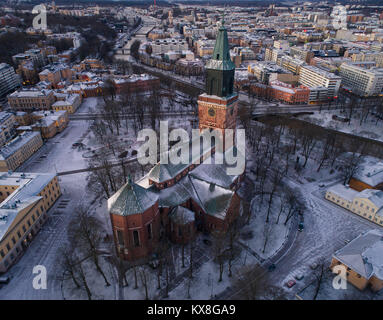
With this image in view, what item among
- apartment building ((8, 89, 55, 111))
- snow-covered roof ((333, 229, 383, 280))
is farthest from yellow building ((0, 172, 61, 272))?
apartment building ((8, 89, 55, 111))

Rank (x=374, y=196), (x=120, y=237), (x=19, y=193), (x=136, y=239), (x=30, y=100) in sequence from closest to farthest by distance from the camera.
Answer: (x=120, y=237)
(x=136, y=239)
(x=19, y=193)
(x=374, y=196)
(x=30, y=100)

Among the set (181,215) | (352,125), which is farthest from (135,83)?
(181,215)

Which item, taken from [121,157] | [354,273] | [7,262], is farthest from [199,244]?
[121,157]

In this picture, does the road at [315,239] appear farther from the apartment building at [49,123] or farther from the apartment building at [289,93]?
the apartment building at [49,123]

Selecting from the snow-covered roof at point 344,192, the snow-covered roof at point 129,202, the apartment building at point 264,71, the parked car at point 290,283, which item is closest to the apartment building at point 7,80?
the snow-covered roof at point 129,202

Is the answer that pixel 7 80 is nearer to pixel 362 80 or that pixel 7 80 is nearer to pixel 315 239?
pixel 315 239
